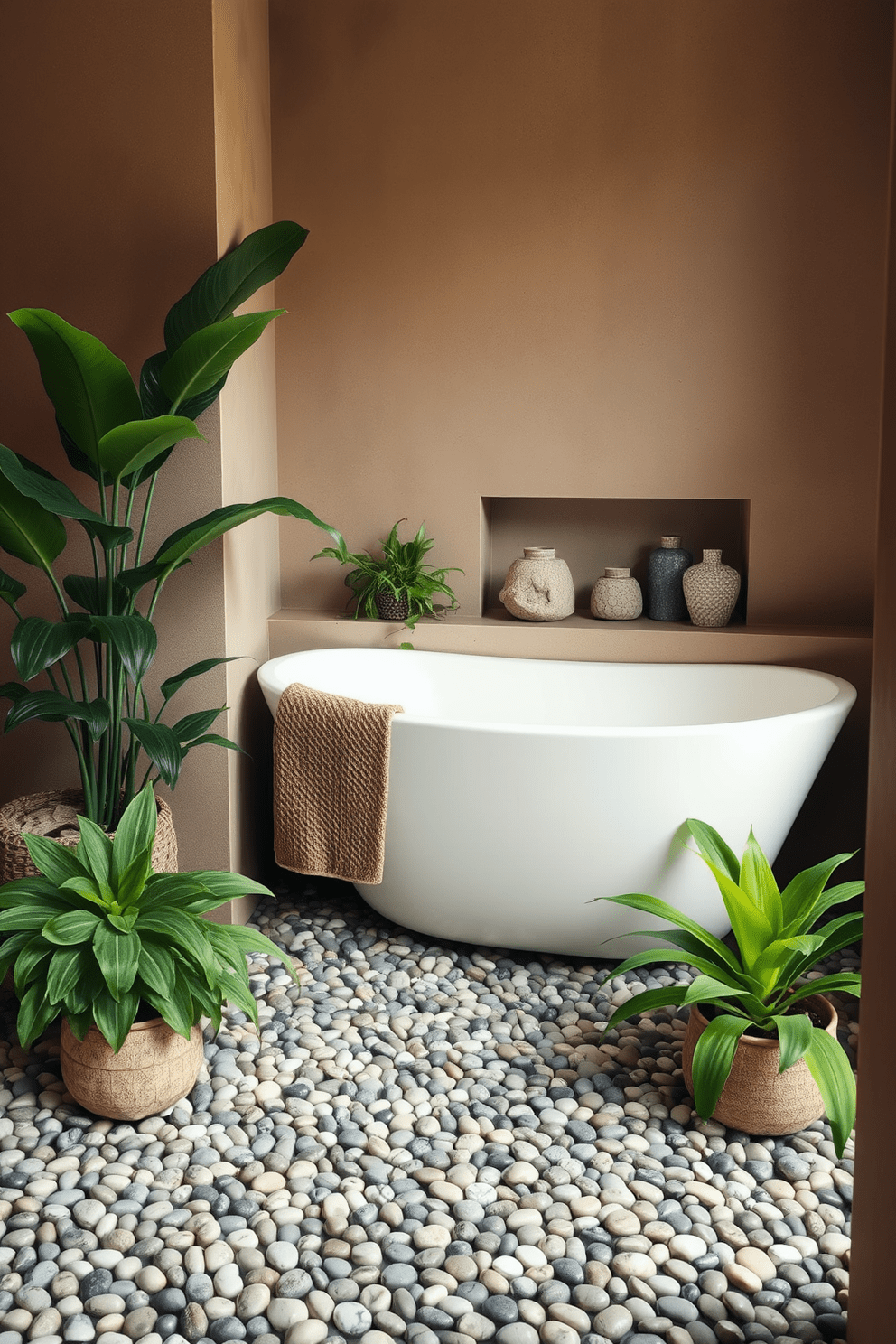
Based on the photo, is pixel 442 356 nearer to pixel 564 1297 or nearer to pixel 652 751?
pixel 652 751

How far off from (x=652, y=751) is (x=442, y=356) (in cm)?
147

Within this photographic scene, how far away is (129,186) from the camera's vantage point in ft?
8.64

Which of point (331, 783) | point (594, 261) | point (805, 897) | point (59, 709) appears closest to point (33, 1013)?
point (59, 709)

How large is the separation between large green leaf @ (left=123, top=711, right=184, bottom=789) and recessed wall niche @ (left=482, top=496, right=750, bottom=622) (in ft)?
4.67

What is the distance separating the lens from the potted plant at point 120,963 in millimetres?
1989

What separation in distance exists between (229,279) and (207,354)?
→ 22cm

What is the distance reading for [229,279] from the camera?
2.40 m

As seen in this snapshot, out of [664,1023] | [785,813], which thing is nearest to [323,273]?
[785,813]

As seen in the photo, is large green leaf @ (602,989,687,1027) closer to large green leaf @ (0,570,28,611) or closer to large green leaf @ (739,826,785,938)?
large green leaf @ (739,826,785,938)

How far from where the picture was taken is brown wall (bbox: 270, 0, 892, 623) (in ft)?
10.0

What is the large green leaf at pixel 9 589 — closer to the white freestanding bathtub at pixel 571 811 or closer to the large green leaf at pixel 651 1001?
the white freestanding bathtub at pixel 571 811

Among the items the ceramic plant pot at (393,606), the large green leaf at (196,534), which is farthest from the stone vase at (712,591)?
the large green leaf at (196,534)

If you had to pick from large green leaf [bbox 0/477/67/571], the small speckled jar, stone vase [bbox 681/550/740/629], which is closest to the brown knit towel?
large green leaf [bbox 0/477/67/571]

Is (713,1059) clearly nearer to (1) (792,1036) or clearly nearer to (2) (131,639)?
(1) (792,1036)
